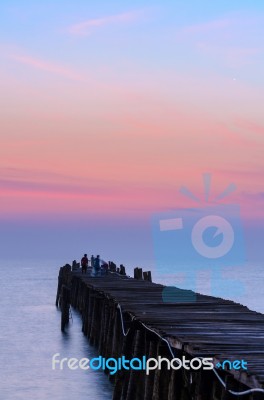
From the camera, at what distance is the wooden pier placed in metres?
11.5

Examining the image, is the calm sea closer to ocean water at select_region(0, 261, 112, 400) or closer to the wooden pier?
ocean water at select_region(0, 261, 112, 400)

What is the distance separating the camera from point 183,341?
13305mm

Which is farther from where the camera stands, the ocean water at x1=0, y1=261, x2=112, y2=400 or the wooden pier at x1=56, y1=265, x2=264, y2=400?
the ocean water at x1=0, y1=261, x2=112, y2=400

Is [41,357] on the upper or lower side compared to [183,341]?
upper

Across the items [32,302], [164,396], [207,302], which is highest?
[32,302]

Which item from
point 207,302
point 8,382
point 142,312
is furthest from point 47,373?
point 142,312

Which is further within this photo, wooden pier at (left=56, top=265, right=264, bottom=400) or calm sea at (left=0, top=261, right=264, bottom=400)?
calm sea at (left=0, top=261, right=264, bottom=400)

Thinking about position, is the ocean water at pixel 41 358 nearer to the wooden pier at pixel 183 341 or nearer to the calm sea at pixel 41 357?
the calm sea at pixel 41 357

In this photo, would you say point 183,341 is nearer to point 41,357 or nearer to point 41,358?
point 41,358

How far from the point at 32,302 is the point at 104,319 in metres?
41.1

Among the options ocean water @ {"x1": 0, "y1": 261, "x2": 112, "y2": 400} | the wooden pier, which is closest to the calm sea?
ocean water @ {"x1": 0, "y1": 261, "x2": 112, "y2": 400}

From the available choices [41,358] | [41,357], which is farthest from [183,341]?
[41,357]

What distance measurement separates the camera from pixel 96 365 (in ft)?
86.5

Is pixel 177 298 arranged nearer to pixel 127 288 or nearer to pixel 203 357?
pixel 127 288
